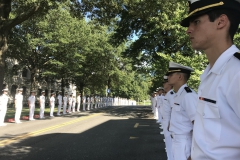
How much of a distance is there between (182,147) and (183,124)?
0.31 m

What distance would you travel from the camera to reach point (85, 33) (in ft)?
125

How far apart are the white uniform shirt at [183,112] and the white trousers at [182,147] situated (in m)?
0.07

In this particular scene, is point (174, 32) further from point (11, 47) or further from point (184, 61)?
point (11, 47)

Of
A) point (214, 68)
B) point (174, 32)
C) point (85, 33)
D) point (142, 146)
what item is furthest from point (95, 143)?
point (85, 33)

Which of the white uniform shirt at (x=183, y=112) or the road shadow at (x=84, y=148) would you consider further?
the road shadow at (x=84, y=148)

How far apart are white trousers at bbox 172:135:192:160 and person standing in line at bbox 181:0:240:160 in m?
2.07

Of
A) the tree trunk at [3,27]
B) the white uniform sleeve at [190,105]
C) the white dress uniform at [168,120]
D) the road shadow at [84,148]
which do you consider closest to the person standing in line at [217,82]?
the white uniform sleeve at [190,105]

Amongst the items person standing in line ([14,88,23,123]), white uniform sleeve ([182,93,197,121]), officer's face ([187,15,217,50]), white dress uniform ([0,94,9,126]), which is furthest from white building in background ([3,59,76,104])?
officer's face ([187,15,217,50])

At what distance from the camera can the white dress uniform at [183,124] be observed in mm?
3572

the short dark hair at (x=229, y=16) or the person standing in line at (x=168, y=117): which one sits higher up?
the short dark hair at (x=229, y=16)

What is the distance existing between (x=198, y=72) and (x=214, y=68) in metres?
13.8

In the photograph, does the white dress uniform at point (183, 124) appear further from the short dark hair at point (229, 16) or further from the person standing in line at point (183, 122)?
the short dark hair at point (229, 16)

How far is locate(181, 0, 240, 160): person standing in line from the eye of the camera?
54.9 inches

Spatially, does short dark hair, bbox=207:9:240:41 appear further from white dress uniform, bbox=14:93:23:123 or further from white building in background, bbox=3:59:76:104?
white building in background, bbox=3:59:76:104
